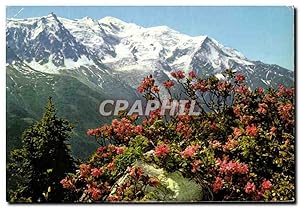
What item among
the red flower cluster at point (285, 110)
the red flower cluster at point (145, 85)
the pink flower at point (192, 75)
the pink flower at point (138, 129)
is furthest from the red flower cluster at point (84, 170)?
the red flower cluster at point (285, 110)

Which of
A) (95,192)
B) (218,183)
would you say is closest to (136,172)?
(95,192)

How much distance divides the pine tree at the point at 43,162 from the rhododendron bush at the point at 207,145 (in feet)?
0.48

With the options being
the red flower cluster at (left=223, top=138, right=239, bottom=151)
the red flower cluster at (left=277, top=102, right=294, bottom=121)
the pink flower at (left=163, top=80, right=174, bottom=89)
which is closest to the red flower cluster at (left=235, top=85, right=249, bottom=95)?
the red flower cluster at (left=277, top=102, right=294, bottom=121)

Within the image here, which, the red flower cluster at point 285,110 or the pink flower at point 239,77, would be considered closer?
the red flower cluster at point 285,110

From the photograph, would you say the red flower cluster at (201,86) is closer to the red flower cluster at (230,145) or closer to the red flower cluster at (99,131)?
the red flower cluster at (230,145)

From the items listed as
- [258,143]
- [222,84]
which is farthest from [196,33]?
[258,143]

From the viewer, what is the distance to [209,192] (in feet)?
16.1

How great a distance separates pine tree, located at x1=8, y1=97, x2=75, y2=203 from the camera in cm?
505

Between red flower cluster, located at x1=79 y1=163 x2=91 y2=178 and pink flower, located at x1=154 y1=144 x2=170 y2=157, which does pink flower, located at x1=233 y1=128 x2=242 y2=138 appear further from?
red flower cluster, located at x1=79 y1=163 x2=91 y2=178

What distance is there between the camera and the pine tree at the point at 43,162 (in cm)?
505

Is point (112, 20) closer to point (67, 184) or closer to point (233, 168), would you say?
point (67, 184)

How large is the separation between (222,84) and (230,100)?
157mm

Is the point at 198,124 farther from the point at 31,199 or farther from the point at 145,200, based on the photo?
the point at 31,199

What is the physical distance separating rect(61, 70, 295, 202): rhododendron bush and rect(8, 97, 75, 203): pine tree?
147 mm
